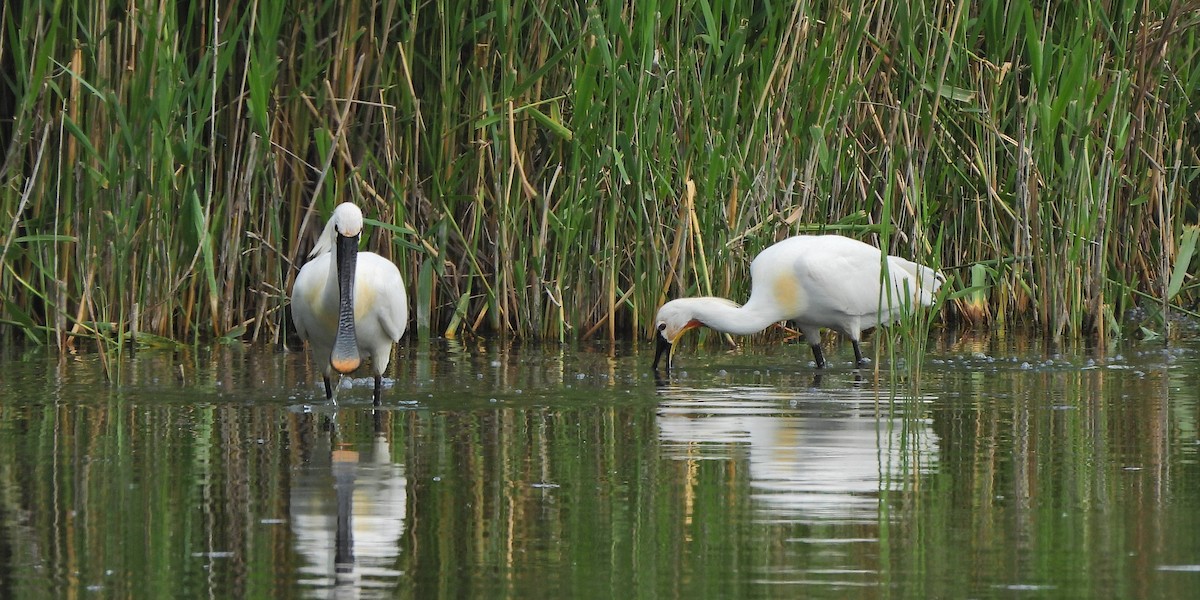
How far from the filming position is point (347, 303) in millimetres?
7895

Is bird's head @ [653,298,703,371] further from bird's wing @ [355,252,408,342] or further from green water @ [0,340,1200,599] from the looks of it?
bird's wing @ [355,252,408,342]

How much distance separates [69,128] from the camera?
935 centimetres

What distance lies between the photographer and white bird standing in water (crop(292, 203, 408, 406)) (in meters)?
7.88

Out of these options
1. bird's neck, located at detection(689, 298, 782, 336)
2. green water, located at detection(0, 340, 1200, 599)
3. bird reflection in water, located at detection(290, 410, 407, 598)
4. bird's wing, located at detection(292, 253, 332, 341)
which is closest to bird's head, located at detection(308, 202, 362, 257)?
bird's wing, located at detection(292, 253, 332, 341)

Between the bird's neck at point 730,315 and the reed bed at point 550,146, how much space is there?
496mm

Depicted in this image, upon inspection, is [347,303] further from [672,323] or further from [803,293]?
[803,293]

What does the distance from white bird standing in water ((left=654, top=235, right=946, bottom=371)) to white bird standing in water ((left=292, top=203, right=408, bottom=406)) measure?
1.64 meters

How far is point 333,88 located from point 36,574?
627 centimetres

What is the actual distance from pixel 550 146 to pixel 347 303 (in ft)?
9.26

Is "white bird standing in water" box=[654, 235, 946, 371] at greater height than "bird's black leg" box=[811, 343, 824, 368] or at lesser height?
greater

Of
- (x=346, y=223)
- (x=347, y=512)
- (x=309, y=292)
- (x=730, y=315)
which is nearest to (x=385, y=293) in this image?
(x=309, y=292)

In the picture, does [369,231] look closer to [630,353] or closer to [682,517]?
[630,353]

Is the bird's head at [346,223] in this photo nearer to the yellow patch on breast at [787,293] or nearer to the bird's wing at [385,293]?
the bird's wing at [385,293]

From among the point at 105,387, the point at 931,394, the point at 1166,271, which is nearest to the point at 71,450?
the point at 105,387
